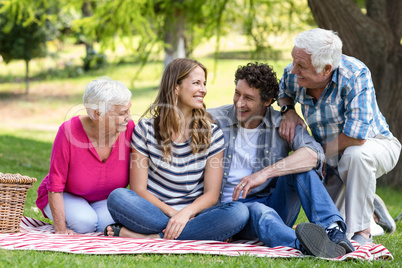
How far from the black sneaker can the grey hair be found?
1644mm

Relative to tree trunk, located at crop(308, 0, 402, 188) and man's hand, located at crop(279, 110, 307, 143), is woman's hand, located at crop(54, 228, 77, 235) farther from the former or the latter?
tree trunk, located at crop(308, 0, 402, 188)

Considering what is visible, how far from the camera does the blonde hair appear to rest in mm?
3600

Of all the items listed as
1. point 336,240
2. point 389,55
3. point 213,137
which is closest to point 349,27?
point 389,55

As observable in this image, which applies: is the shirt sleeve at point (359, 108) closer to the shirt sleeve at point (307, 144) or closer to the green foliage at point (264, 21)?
the shirt sleeve at point (307, 144)

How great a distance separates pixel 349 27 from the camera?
6852mm

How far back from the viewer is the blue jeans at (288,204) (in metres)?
3.26

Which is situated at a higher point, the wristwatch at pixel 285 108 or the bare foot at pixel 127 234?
the wristwatch at pixel 285 108

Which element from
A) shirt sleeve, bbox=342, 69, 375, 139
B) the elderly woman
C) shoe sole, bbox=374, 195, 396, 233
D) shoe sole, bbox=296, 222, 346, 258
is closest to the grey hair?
the elderly woman

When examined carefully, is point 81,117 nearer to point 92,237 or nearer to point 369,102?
point 92,237

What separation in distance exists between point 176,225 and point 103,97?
1019mm

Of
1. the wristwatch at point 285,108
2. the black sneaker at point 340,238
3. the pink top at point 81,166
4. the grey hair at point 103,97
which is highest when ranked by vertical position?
the grey hair at point 103,97

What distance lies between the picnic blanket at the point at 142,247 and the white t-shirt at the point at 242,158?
483 millimetres

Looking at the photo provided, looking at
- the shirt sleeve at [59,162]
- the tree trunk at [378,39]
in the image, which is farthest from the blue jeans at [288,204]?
the tree trunk at [378,39]

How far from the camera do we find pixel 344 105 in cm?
376
